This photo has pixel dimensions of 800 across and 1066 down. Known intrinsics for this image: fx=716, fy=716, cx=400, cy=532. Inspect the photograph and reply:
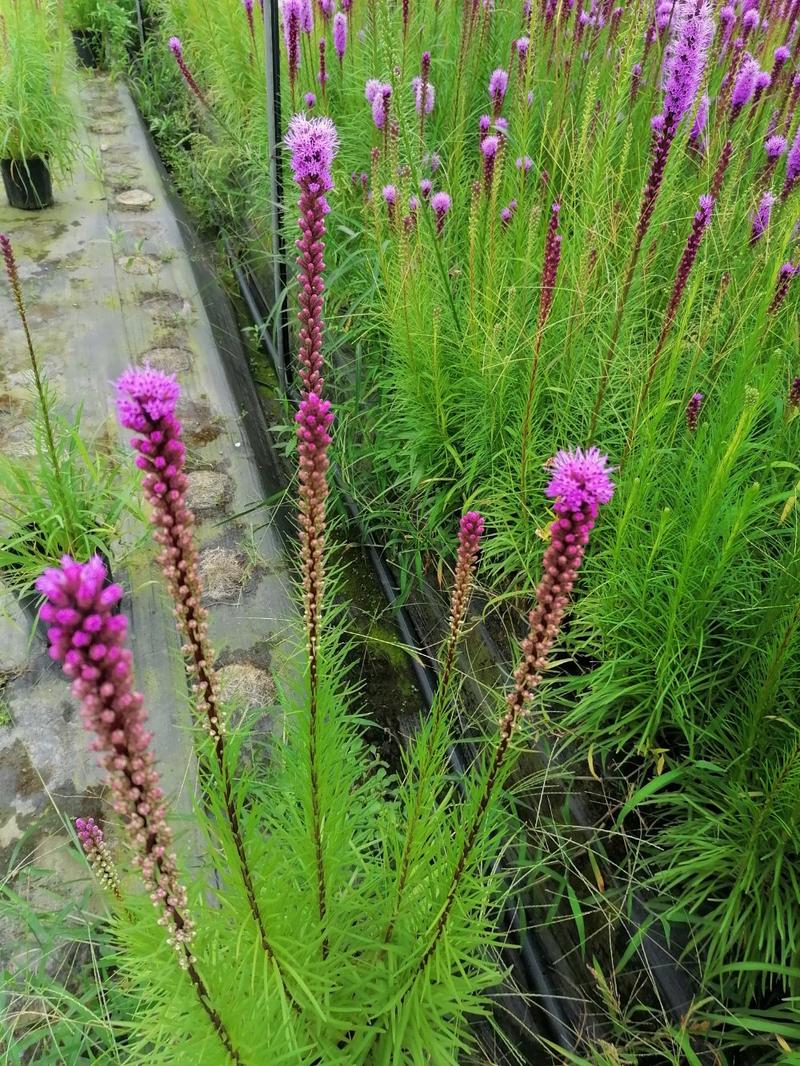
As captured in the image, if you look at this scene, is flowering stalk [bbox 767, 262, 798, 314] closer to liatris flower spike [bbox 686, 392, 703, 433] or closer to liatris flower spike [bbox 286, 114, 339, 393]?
liatris flower spike [bbox 686, 392, 703, 433]

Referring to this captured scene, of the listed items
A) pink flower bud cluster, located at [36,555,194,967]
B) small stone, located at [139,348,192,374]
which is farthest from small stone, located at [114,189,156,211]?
pink flower bud cluster, located at [36,555,194,967]

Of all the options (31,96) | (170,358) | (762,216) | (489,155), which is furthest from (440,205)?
(31,96)

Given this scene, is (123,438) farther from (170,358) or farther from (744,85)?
(744,85)

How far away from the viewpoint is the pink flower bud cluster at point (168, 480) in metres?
0.75

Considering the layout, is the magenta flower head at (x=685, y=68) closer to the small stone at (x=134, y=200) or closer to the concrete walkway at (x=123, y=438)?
the concrete walkway at (x=123, y=438)

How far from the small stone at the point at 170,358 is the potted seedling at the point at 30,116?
1931mm

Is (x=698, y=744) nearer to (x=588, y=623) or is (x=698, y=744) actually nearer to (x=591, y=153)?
(x=588, y=623)

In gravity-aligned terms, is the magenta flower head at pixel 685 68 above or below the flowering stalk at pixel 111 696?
above

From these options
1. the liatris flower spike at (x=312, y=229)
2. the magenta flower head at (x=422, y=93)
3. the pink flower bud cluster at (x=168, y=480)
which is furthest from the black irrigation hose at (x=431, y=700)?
the magenta flower head at (x=422, y=93)

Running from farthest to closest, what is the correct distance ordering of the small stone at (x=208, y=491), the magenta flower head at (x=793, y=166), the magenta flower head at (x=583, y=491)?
the small stone at (x=208, y=491) → the magenta flower head at (x=793, y=166) → the magenta flower head at (x=583, y=491)

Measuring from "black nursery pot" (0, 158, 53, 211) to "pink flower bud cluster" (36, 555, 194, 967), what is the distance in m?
5.06

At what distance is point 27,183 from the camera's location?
15.7ft

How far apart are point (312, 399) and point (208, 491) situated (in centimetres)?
225

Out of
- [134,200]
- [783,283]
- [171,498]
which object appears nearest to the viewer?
[171,498]
